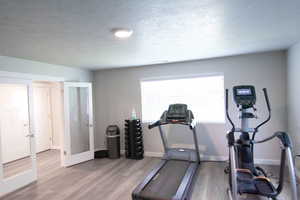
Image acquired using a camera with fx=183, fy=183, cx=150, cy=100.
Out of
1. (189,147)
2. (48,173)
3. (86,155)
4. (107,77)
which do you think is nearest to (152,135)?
(189,147)

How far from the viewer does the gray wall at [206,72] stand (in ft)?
12.7

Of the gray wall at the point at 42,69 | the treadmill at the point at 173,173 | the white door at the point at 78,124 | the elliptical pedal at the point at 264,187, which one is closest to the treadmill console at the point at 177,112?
the treadmill at the point at 173,173

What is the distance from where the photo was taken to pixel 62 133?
14.4 ft

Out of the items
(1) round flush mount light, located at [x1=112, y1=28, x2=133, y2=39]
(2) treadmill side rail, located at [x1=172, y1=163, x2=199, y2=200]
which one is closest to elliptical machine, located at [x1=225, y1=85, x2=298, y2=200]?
(2) treadmill side rail, located at [x1=172, y1=163, x2=199, y2=200]

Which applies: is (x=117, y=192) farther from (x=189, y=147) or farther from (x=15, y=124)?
(x=15, y=124)

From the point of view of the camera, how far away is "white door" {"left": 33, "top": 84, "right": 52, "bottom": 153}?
18.3 feet

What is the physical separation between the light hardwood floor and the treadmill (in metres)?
0.22

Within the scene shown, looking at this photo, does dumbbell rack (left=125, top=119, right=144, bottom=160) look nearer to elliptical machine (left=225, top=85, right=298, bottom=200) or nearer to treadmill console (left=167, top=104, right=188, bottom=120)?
treadmill console (left=167, top=104, right=188, bottom=120)

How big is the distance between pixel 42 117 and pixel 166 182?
456 centimetres

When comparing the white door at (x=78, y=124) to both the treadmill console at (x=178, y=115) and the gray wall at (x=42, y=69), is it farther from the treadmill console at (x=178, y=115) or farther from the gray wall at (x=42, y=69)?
the treadmill console at (x=178, y=115)

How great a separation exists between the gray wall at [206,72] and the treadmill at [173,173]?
529 mm

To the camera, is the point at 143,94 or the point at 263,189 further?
the point at 143,94

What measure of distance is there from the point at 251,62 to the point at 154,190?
129 inches

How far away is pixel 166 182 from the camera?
315cm
